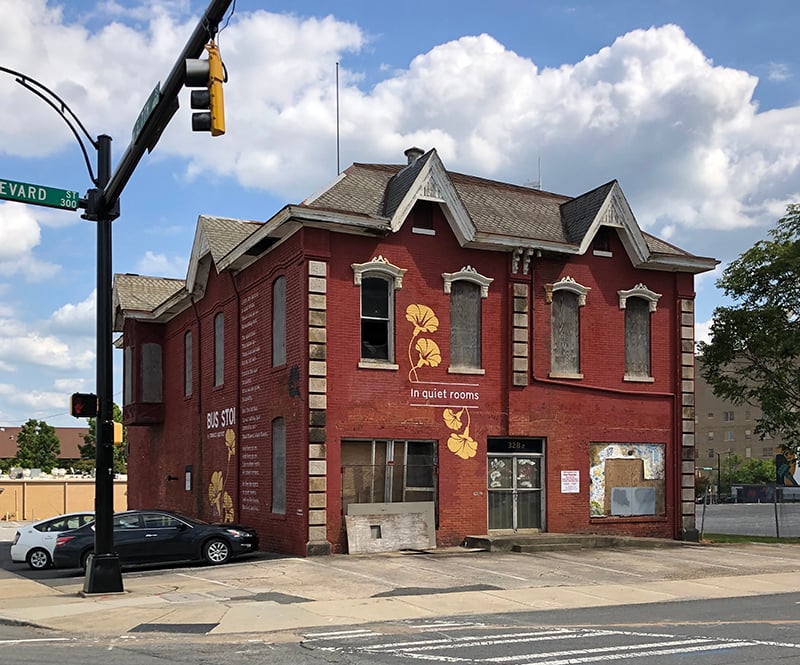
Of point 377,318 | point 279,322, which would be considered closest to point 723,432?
point 377,318

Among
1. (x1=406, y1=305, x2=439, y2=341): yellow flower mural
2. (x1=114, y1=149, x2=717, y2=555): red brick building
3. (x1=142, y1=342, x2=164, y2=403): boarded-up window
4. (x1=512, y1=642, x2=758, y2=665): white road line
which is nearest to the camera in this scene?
(x1=512, y1=642, x2=758, y2=665): white road line

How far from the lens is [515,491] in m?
25.7

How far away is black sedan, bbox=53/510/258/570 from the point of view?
21703mm

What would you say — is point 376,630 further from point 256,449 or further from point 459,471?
point 256,449

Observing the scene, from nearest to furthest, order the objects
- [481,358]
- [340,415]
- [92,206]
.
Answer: [92,206] → [340,415] → [481,358]

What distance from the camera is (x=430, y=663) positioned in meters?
10.4

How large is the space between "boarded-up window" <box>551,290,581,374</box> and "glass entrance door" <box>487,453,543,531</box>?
2528 mm

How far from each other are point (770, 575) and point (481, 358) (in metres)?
8.53

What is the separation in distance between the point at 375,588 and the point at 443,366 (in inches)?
319

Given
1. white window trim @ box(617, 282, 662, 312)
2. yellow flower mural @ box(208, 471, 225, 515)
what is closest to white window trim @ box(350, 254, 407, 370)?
white window trim @ box(617, 282, 662, 312)

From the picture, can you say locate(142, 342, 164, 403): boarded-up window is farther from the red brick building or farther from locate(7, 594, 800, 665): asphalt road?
locate(7, 594, 800, 665): asphalt road

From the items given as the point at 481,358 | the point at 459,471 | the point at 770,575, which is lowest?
the point at 770,575

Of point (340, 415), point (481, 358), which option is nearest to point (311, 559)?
point (340, 415)

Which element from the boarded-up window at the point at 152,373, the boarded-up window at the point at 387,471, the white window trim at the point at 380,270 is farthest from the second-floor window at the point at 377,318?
the boarded-up window at the point at 152,373
